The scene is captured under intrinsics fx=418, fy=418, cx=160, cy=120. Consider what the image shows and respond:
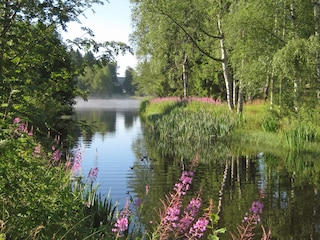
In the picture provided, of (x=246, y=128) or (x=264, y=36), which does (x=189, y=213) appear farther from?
(x=246, y=128)

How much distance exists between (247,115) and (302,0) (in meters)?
6.47

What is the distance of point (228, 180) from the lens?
39.4ft

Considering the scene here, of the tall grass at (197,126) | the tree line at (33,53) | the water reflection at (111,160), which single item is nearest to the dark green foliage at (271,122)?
the tall grass at (197,126)

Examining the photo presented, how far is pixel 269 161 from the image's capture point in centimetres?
1522

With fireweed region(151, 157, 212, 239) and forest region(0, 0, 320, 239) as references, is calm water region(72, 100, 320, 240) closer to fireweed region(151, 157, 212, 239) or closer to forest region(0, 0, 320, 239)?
forest region(0, 0, 320, 239)

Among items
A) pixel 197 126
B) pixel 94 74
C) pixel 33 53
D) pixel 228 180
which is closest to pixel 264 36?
pixel 197 126

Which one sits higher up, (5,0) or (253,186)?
(5,0)

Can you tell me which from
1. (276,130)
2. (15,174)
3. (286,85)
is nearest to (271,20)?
(286,85)

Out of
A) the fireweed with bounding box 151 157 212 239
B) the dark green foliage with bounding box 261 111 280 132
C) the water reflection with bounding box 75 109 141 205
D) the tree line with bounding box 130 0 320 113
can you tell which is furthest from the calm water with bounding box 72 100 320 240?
the tree line with bounding box 130 0 320 113

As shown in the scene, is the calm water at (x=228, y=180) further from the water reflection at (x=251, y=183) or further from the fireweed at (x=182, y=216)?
the fireweed at (x=182, y=216)

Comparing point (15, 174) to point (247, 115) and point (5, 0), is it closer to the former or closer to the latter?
point (5, 0)

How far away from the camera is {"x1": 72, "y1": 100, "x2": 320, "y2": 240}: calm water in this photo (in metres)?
8.26

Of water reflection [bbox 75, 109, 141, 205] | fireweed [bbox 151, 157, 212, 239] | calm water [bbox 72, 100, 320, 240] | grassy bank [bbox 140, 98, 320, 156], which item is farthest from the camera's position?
grassy bank [bbox 140, 98, 320, 156]

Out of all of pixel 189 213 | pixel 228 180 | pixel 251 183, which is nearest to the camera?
pixel 189 213
